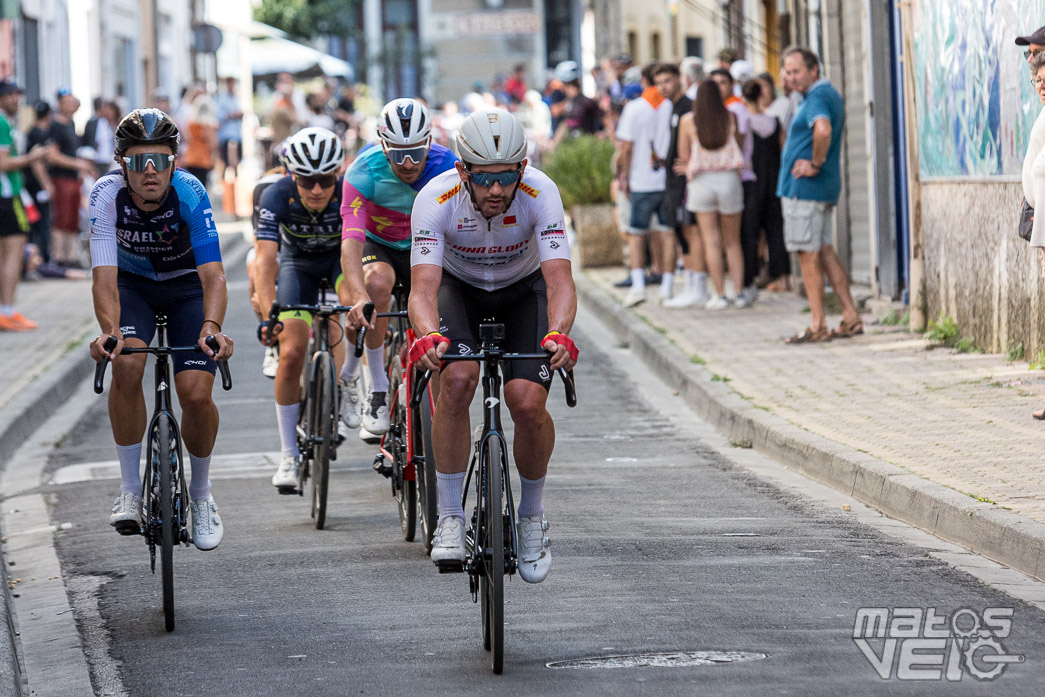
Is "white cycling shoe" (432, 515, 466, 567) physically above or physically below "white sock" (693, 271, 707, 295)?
below

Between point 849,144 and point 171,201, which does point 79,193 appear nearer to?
point 849,144

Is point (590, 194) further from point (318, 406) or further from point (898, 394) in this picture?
point (318, 406)

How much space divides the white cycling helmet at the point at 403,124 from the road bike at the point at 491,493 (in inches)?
92.5

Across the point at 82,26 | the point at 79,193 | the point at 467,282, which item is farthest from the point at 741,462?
the point at 82,26

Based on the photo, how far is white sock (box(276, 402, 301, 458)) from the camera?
8961 millimetres

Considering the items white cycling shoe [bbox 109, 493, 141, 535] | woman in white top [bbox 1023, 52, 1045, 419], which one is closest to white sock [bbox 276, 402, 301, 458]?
Result: white cycling shoe [bbox 109, 493, 141, 535]

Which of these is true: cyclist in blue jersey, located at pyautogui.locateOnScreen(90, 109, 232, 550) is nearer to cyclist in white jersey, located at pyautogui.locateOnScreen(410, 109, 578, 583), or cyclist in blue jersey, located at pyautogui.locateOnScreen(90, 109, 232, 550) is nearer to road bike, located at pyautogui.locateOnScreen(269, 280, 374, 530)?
cyclist in white jersey, located at pyautogui.locateOnScreen(410, 109, 578, 583)

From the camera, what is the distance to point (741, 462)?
9.96m

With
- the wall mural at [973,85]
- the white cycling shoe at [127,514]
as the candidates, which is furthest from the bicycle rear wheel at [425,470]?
the wall mural at [973,85]

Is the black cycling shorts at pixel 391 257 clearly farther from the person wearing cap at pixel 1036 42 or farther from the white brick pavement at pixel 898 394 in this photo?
the person wearing cap at pixel 1036 42

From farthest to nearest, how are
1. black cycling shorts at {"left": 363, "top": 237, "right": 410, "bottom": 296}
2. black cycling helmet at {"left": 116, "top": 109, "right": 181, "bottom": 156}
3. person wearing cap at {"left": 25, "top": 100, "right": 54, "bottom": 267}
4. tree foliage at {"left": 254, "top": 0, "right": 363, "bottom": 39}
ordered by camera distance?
tree foliage at {"left": 254, "top": 0, "right": 363, "bottom": 39}, person wearing cap at {"left": 25, "top": 100, "right": 54, "bottom": 267}, black cycling shorts at {"left": 363, "top": 237, "right": 410, "bottom": 296}, black cycling helmet at {"left": 116, "top": 109, "right": 181, "bottom": 156}

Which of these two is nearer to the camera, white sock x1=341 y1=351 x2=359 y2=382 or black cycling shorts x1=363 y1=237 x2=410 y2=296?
black cycling shorts x1=363 y1=237 x2=410 y2=296

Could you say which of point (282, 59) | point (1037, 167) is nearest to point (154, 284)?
point (1037, 167)

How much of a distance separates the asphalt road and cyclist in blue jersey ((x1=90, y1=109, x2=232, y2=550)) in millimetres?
544
